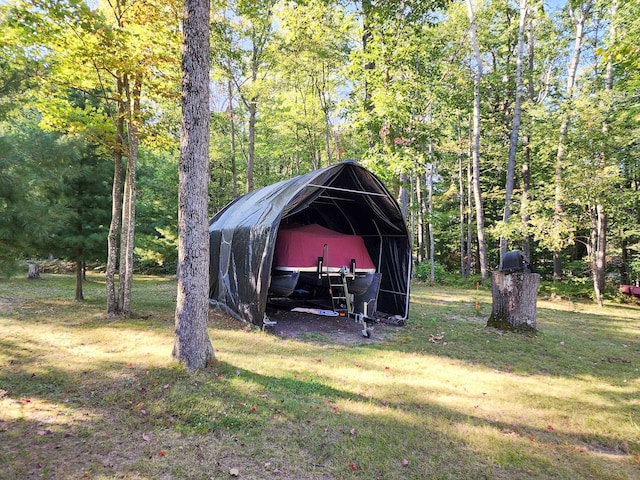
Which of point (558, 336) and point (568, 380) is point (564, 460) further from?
point (558, 336)

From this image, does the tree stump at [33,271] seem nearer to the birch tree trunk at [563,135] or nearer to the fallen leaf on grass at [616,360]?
the fallen leaf on grass at [616,360]

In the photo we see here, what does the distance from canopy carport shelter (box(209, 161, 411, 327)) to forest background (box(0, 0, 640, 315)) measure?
1.28 metres

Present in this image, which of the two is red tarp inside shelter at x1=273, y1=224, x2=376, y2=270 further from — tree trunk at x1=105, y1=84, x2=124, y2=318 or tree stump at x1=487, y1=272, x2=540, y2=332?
tree trunk at x1=105, y1=84, x2=124, y2=318

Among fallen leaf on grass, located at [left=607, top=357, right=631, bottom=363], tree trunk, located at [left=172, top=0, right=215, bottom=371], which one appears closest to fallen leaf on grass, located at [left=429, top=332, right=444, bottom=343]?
fallen leaf on grass, located at [left=607, top=357, right=631, bottom=363]

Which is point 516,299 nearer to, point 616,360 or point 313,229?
point 616,360

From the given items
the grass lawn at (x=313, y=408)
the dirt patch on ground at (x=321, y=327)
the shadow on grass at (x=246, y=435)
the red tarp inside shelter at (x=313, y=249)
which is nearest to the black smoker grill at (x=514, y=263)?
the grass lawn at (x=313, y=408)

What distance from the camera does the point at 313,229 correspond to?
8133 mm

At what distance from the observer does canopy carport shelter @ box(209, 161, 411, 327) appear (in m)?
6.78

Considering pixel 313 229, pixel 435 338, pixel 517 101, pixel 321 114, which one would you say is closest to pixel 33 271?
pixel 313 229

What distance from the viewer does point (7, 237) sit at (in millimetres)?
5098

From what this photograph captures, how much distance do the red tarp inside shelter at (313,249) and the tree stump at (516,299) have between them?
263 cm

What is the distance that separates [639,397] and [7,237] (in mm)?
8185

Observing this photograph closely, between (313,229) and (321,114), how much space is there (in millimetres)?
11430

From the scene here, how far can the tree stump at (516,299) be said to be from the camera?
6914 millimetres
